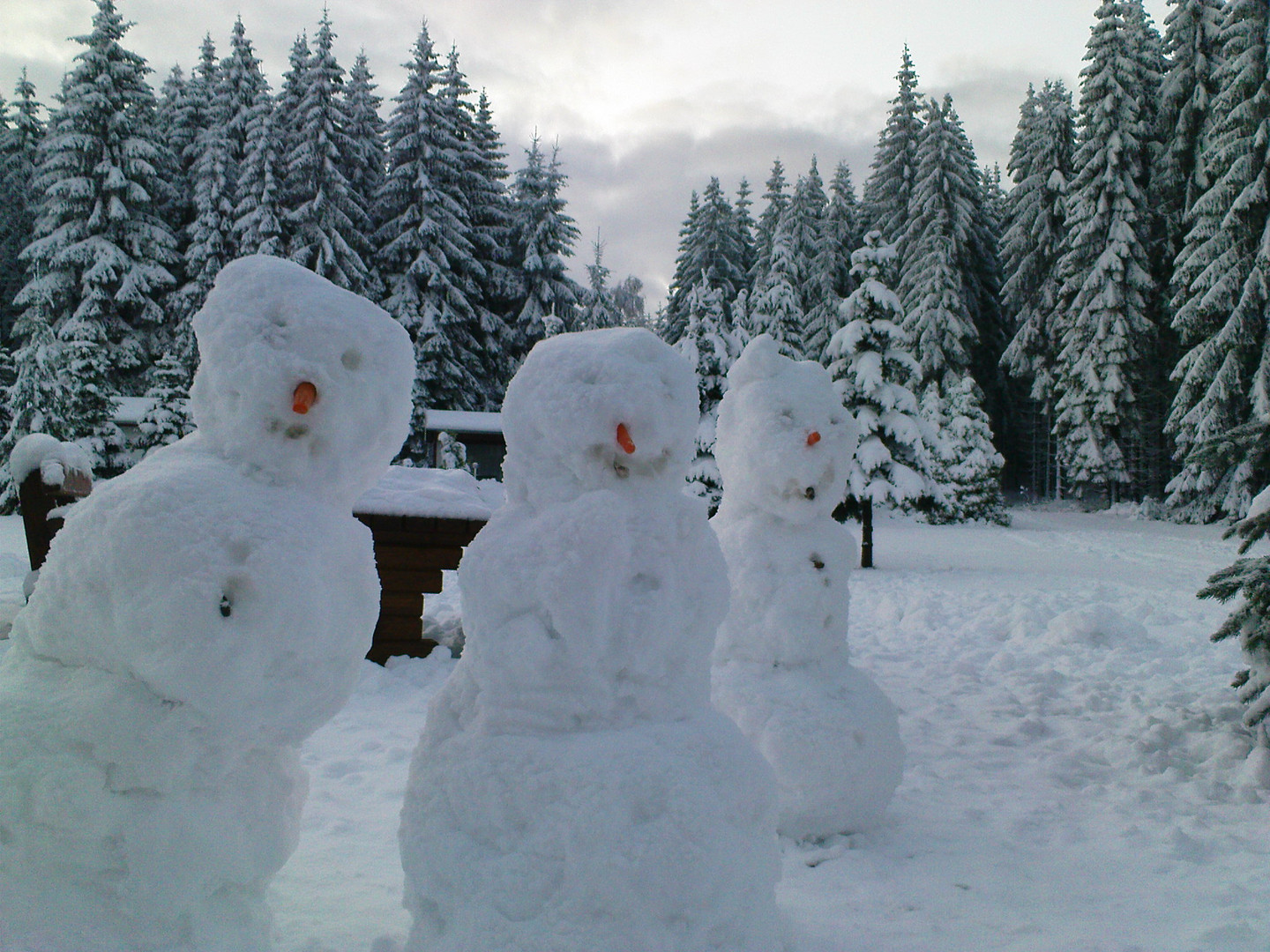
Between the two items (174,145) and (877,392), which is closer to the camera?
(877,392)

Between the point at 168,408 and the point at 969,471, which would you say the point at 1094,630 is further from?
the point at 168,408

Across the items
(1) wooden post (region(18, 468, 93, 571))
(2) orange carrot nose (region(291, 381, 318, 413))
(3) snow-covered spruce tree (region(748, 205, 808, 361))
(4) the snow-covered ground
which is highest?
(3) snow-covered spruce tree (region(748, 205, 808, 361))

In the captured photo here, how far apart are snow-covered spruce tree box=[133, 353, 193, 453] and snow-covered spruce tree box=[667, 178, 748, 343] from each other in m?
16.9

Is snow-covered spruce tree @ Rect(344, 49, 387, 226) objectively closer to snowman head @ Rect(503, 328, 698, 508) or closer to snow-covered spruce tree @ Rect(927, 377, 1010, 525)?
snow-covered spruce tree @ Rect(927, 377, 1010, 525)

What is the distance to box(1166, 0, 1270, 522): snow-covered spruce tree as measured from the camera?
53.0 ft

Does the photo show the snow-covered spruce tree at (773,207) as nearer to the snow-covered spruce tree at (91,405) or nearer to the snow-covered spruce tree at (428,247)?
the snow-covered spruce tree at (428,247)

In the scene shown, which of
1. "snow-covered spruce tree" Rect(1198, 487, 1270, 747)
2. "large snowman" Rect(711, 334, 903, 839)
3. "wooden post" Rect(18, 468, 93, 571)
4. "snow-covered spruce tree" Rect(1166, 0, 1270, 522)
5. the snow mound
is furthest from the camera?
"snow-covered spruce tree" Rect(1166, 0, 1270, 522)

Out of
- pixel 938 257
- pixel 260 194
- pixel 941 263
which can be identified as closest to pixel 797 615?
pixel 260 194

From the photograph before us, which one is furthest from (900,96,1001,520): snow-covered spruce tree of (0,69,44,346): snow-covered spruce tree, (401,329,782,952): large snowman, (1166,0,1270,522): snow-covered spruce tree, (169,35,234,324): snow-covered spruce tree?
(0,69,44,346): snow-covered spruce tree

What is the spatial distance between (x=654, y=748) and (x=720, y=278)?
28.4 metres

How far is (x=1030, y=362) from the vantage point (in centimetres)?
2611

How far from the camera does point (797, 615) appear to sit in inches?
149

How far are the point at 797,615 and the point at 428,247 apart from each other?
2091 centimetres

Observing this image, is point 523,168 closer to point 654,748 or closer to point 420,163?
point 420,163
